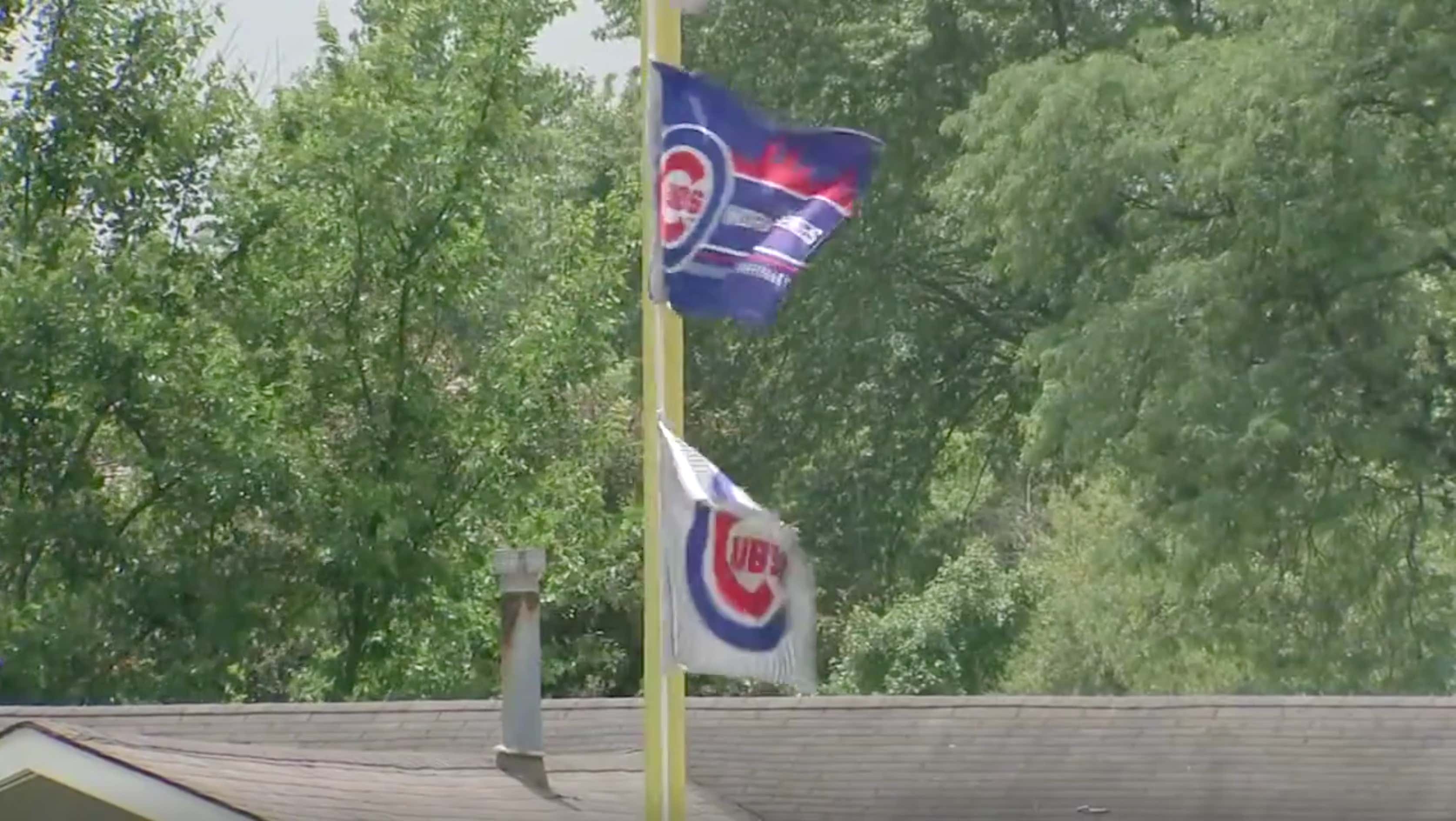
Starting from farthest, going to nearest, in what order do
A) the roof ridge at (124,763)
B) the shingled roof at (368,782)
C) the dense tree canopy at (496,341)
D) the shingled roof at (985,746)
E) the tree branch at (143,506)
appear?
the tree branch at (143,506) < the dense tree canopy at (496,341) < the shingled roof at (985,746) < the shingled roof at (368,782) < the roof ridge at (124,763)

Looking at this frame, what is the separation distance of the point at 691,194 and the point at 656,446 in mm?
866

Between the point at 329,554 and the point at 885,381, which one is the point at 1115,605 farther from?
the point at 329,554

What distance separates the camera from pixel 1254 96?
19.5 metres

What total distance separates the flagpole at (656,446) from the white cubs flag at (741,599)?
363 mm

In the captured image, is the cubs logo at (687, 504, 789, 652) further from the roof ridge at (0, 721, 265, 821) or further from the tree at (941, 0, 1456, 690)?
the tree at (941, 0, 1456, 690)

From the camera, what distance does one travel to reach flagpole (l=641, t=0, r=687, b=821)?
8500 mm

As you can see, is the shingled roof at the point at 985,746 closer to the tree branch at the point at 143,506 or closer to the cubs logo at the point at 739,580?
Result: the cubs logo at the point at 739,580

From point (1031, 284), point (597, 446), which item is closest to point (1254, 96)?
point (1031, 284)

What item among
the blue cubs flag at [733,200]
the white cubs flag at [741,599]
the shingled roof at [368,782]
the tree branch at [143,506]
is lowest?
the shingled roof at [368,782]

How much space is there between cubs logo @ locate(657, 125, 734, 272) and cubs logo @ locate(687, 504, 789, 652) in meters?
0.95

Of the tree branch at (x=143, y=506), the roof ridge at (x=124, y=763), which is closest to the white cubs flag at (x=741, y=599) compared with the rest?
the roof ridge at (x=124, y=763)

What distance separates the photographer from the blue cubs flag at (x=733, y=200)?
8.40m

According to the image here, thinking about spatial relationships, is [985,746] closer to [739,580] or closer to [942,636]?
[739,580]

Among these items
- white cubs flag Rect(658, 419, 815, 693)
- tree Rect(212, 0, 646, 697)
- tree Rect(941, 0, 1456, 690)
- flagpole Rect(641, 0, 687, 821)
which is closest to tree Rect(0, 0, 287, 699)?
tree Rect(212, 0, 646, 697)
